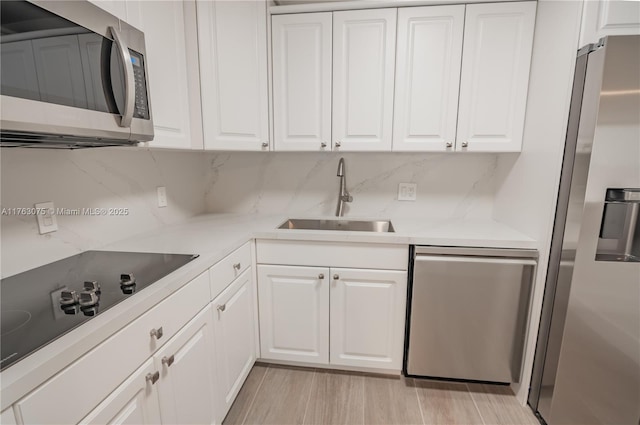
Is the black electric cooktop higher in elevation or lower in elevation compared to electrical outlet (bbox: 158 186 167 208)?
lower

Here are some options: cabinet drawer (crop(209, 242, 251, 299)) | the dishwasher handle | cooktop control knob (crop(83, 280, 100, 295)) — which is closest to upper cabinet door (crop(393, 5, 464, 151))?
the dishwasher handle

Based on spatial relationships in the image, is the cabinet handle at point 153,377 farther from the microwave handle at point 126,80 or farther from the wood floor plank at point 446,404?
the wood floor plank at point 446,404

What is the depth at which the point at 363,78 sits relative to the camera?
176cm

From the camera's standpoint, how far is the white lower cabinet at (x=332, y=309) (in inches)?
66.8

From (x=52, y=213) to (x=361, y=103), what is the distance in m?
1.53

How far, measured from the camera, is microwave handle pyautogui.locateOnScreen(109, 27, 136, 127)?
0.96 metres

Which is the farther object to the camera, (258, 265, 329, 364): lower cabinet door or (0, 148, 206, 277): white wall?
(258, 265, 329, 364): lower cabinet door

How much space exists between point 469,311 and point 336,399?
2.79ft

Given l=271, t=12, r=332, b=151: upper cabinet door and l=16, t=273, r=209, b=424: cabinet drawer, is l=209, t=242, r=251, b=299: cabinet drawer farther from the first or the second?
l=271, t=12, r=332, b=151: upper cabinet door

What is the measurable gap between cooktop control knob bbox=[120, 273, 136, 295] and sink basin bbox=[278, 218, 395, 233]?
1.13 m

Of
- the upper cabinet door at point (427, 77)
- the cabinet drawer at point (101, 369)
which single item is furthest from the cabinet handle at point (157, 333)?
the upper cabinet door at point (427, 77)

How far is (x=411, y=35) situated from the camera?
66.2 inches

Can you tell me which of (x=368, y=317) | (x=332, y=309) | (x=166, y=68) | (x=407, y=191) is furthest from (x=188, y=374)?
(x=407, y=191)

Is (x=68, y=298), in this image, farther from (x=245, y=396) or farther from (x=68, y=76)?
(x=245, y=396)
